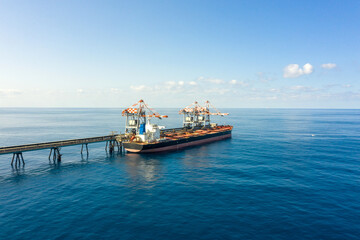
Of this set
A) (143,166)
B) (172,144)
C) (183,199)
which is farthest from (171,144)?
(183,199)

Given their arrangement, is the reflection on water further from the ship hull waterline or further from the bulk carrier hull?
the bulk carrier hull

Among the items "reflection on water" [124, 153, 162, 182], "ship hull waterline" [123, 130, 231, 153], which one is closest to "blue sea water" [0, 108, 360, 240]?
"reflection on water" [124, 153, 162, 182]

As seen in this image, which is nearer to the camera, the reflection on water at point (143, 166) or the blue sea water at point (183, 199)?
the blue sea water at point (183, 199)

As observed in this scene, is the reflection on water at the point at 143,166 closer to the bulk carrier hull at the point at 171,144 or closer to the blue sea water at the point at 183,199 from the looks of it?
the blue sea water at the point at 183,199

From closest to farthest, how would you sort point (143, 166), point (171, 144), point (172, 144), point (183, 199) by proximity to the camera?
point (183, 199), point (143, 166), point (171, 144), point (172, 144)

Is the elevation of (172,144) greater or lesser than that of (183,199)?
greater

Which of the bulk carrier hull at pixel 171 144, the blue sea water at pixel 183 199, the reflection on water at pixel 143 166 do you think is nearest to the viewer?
the blue sea water at pixel 183 199

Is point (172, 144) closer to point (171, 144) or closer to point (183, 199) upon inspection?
point (171, 144)

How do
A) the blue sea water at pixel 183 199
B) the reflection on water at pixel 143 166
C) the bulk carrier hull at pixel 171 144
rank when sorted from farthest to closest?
the bulk carrier hull at pixel 171 144 → the reflection on water at pixel 143 166 → the blue sea water at pixel 183 199

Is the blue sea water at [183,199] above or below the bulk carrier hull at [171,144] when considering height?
below

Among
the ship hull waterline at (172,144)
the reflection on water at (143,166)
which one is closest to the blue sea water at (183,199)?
the reflection on water at (143,166)

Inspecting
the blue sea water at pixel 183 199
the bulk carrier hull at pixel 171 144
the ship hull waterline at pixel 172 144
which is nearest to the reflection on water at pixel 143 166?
the blue sea water at pixel 183 199
